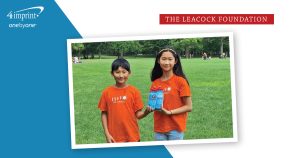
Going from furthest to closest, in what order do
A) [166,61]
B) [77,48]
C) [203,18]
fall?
[203,18] → [77,48] → [166,61]

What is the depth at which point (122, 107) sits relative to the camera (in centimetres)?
403

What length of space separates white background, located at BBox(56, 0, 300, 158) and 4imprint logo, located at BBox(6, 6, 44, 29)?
23cm

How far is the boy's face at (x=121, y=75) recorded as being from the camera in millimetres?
3984

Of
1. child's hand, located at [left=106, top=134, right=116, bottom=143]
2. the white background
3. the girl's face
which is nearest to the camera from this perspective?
the girl's face

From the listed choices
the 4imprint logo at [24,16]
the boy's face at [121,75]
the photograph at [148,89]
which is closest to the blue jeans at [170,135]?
the photograph at [148,89]

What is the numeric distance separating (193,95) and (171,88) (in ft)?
0.81

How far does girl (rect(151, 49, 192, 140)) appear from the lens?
3.98 meters

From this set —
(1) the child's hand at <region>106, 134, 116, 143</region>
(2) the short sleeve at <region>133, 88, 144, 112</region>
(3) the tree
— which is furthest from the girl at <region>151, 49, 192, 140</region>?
(3) the tree

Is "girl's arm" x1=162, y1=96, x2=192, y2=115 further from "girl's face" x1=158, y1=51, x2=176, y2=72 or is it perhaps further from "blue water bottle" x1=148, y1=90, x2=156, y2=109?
"girl's face" x1=158, y1=51, x2=176, y2=72

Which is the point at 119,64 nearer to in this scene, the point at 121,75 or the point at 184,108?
the point at 121,75

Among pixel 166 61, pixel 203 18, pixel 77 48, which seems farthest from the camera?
pixel 203 18

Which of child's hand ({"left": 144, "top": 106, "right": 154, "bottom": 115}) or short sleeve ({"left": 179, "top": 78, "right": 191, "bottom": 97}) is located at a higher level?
short sleeve ({"left": 179, "top": 78, "right": 191, "bottom": 97})

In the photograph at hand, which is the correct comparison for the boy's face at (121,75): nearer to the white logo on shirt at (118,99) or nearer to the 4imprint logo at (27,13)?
the white logo on shirt at (118,99)

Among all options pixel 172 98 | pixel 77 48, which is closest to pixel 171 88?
pixel 172 98
